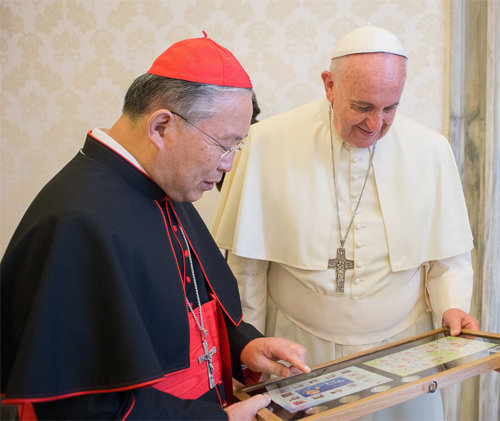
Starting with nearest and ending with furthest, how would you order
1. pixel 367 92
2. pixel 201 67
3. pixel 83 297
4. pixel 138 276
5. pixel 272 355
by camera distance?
pixel 83 297
pixel 138 276
pixel 201 67
pixel 272 355
pixel 367 92

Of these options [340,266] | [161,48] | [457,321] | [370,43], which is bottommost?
[457,321]

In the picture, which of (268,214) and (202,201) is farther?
(202,201)

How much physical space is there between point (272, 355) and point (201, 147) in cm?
78

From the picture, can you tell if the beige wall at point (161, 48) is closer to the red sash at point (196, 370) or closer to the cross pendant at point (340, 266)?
the cross pendant at point (340, 266)

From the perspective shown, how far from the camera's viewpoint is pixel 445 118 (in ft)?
11.4

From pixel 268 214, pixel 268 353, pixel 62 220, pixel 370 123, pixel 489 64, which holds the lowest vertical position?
pixel 268 353

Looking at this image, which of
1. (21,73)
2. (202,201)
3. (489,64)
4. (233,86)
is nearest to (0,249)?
(21,73)

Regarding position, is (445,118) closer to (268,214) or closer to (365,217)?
(365,217)

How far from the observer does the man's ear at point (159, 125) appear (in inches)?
57.1

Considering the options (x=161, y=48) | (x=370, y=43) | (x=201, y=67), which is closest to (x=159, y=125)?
(x=201, y=67)

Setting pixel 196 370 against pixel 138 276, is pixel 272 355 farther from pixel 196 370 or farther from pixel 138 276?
pixel 138 276

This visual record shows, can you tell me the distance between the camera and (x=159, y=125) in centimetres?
148

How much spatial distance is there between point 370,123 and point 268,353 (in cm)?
105

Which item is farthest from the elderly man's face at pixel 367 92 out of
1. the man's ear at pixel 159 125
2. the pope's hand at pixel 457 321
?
the man's ear at pixel 159 125
